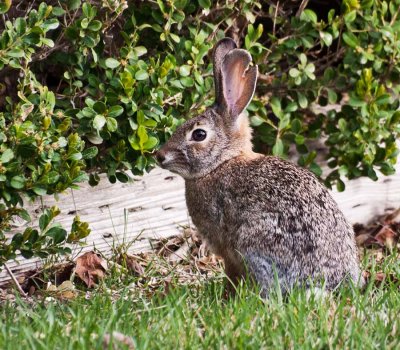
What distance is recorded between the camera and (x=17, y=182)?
16.5ft

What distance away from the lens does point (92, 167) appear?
5.96 m

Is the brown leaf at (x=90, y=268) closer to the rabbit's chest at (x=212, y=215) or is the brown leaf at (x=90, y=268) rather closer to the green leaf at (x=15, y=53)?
the rabbit's chest at (x=212, y=215)

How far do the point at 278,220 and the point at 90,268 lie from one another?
5.05 ft

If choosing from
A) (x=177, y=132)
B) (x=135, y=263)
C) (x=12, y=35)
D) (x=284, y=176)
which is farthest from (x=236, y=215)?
(x=12, y=35)

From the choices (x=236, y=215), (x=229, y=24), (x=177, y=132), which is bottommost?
(x=236, y=215)

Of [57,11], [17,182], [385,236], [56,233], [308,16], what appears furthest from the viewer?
[385,236]

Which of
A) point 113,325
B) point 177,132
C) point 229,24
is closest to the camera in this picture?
point 113,325

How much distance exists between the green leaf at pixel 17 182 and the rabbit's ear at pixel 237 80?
1.37 m

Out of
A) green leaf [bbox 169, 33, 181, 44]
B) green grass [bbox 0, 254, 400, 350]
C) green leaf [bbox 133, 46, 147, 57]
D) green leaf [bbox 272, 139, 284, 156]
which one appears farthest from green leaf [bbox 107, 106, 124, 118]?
green leaf [bbox 272, 139, 284, 156]

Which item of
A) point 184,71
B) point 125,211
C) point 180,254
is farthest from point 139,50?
point 180,254

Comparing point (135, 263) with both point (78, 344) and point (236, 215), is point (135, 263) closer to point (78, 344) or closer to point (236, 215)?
point (236, 215)

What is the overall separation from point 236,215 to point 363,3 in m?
2.34

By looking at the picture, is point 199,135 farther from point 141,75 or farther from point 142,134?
point 141,75

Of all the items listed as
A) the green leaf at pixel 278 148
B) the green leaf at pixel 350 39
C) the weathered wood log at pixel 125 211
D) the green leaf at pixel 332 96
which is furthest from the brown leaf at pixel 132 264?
the green leaf at pixel 350 39
